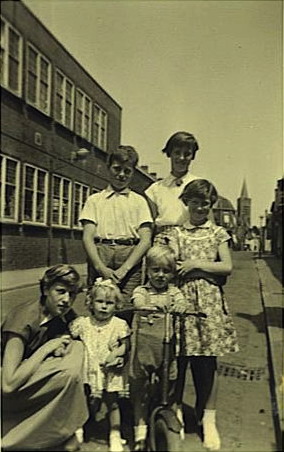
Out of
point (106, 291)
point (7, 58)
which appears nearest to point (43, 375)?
point (106, 291)

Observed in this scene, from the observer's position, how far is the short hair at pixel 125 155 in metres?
2.32

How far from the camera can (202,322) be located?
2455 millimetres

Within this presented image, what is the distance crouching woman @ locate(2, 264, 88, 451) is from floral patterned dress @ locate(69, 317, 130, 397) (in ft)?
0.12

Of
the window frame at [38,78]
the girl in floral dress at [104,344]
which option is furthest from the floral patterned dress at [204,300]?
the window frame at [38,78]

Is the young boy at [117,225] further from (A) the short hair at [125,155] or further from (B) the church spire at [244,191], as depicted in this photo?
(B) the church spire at [244,191]

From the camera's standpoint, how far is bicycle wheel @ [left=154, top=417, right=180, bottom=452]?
89.0 inches

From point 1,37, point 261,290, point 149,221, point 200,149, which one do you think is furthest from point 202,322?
point 1,37

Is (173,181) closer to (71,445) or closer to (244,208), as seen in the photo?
(244,208)

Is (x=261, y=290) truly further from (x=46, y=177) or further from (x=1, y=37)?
(x=1, y=37)

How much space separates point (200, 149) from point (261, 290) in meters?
0.48

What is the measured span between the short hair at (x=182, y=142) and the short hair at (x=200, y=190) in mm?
79

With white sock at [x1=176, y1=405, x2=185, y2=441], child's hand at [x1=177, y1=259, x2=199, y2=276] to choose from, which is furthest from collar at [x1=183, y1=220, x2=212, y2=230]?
white sock at [x1=176, y1=405, x2=185, y2=441]

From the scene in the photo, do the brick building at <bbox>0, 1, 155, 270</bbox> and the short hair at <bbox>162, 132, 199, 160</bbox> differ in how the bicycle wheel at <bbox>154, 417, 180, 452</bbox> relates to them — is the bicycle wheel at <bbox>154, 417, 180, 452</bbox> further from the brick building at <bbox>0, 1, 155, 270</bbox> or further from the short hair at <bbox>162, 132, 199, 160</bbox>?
the short hair at <bbox>162, 132, 199, 160</bbox>

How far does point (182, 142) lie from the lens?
2.30m
